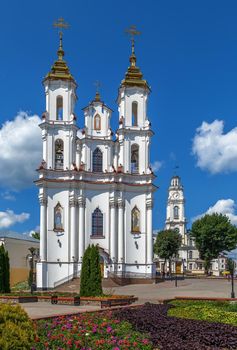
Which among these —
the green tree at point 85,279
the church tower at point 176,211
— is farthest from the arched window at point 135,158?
the church tower at point 176,211

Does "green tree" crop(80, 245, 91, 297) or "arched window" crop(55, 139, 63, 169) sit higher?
"arched window" crop(55, 139, 63, 169)

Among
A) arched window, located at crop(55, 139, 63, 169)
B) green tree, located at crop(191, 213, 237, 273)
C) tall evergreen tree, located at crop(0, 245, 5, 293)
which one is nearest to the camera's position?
tall evergreen tree, located at crop(0, 245, 5, 293)

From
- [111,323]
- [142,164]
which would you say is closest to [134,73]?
[142,164]

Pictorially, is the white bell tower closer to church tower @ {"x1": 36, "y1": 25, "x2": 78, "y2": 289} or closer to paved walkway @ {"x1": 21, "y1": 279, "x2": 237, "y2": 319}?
church tower @ {"x1": 36, "y1": 25, "x2": 78, "y2": 289}

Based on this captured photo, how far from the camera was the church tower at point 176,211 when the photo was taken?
10781 cm

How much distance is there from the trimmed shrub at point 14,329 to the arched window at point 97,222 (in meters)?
38.2

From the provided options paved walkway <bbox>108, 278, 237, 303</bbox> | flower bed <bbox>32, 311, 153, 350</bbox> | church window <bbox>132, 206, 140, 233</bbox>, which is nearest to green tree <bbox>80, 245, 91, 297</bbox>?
paved walkway <bbox>108, 278, 237, 303</bbox>

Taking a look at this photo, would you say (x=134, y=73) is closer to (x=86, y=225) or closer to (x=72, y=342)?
(x=86, y=225)

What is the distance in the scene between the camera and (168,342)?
10328mm

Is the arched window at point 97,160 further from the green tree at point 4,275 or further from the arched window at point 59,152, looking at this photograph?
the green tree at point 4,275

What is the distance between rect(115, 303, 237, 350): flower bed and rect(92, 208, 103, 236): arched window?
3325cm

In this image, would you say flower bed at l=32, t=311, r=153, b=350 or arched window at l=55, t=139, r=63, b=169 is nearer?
flower bed at l=32, t=311, r=153, b=350

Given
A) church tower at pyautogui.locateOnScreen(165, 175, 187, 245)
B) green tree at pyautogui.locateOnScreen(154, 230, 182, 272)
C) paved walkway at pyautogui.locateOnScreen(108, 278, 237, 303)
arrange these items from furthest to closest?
church tower at pyautogui.locateOnScreen(165, 175, 187, 245) < green tree at pyautogui.locateOnScreen(154, 230, 182, 272) < paved walkway at pyautogui.locateOnScreen(108, 278, 237, 303)

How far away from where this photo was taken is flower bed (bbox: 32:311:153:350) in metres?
9.90
